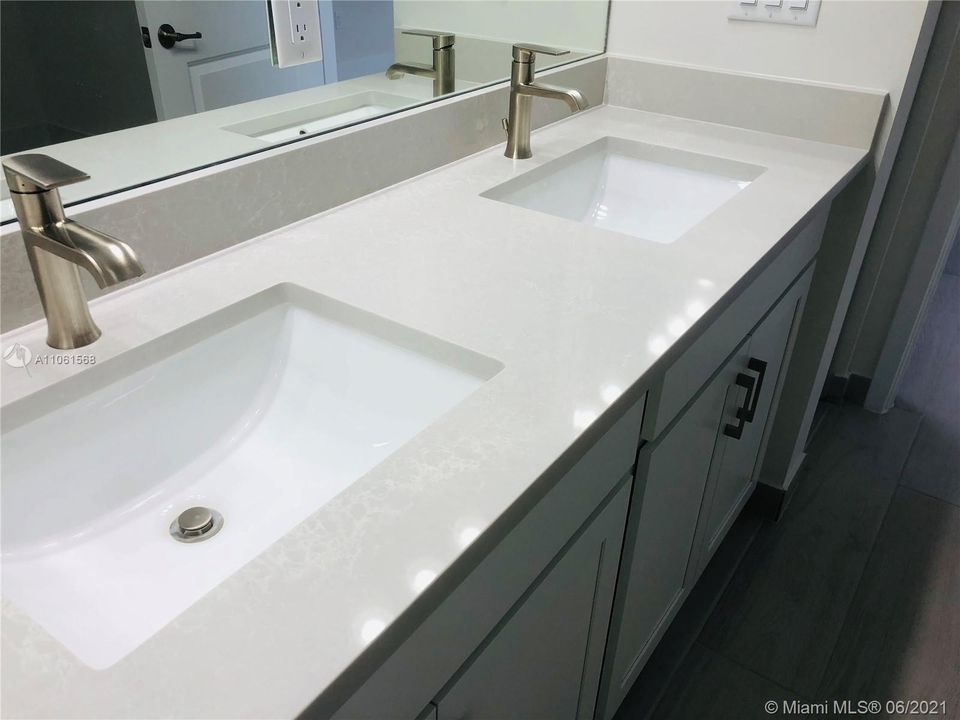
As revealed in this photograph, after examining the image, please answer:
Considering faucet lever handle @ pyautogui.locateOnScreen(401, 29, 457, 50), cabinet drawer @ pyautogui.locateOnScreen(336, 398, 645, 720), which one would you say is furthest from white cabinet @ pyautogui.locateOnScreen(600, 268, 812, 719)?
faucet lever handle @ pyautogui.locateOnScreen(401, 29, 457, 50)

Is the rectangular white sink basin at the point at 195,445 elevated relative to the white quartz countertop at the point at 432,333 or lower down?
lower down

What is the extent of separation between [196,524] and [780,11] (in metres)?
1.37

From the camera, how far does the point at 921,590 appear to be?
1.69 m

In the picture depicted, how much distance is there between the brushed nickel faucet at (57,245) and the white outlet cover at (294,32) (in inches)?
16.7

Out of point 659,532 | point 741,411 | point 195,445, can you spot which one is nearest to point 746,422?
point 741,411

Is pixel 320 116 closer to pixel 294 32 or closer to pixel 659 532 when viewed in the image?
pixel 294 32

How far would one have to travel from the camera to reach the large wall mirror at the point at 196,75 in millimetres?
791

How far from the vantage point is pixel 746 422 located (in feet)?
4.91

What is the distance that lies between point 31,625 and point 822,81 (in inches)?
60.4

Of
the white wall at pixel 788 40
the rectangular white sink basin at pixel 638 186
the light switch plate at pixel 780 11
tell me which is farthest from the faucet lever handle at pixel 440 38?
the light switch plate at pixel 780 11

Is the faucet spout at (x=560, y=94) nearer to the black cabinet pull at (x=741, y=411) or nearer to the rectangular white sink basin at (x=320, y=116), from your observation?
the rectangular white sink basin at (x=320, y=116)

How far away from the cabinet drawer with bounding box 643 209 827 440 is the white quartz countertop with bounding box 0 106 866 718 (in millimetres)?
84

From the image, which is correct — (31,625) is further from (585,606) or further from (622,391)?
(585,606)

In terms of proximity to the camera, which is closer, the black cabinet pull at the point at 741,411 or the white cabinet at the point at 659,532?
the white cabinet at the point at 659,532
